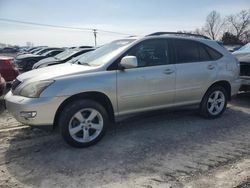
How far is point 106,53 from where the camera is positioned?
5.54 m

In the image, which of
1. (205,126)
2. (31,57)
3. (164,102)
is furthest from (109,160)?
(31,57)

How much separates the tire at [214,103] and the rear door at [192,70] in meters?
0.19

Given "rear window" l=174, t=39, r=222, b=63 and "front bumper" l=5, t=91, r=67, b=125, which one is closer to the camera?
"front bumper" l=5, t=91, r=67, b=125

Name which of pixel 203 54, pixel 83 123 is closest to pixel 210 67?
pixel 203 54

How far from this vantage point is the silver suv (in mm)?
4578

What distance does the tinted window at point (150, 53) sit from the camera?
536 centimetres

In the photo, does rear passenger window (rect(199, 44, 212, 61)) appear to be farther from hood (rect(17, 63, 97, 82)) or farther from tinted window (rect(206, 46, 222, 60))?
hood (rect(17, 63, 97, 82))

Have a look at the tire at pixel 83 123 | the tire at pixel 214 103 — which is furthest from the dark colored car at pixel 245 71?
the tire at pixel 83 123

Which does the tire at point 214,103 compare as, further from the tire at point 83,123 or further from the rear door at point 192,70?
the tire at point 83,123

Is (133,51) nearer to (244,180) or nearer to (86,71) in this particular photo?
(86,71)

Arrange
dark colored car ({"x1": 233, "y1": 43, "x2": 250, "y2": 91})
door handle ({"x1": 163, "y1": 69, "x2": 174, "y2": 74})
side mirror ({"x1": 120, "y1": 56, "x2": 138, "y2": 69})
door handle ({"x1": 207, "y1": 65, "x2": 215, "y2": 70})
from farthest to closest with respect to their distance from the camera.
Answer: dark colored car ({"x1": 233, "y1": 43, "x2": 250, "y2": 91})
door handle ({"x1": 207, "y1": 65, "x2": 215, "y2": 70})
door handle ({"x1": 163, "y1": 69, "x2": 174, "y2": 74})
side mirror ({"x1": 120, "y1": 56, "x2": 138, "y2": 69})

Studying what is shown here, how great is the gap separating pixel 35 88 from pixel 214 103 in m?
3.74

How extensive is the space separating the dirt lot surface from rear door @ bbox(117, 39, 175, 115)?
0.56 m

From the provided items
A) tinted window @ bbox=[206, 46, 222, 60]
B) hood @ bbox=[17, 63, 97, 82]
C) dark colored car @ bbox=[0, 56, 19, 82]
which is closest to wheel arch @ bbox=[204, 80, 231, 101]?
tinted window @ bbox=[206, 46, 222, 60]
